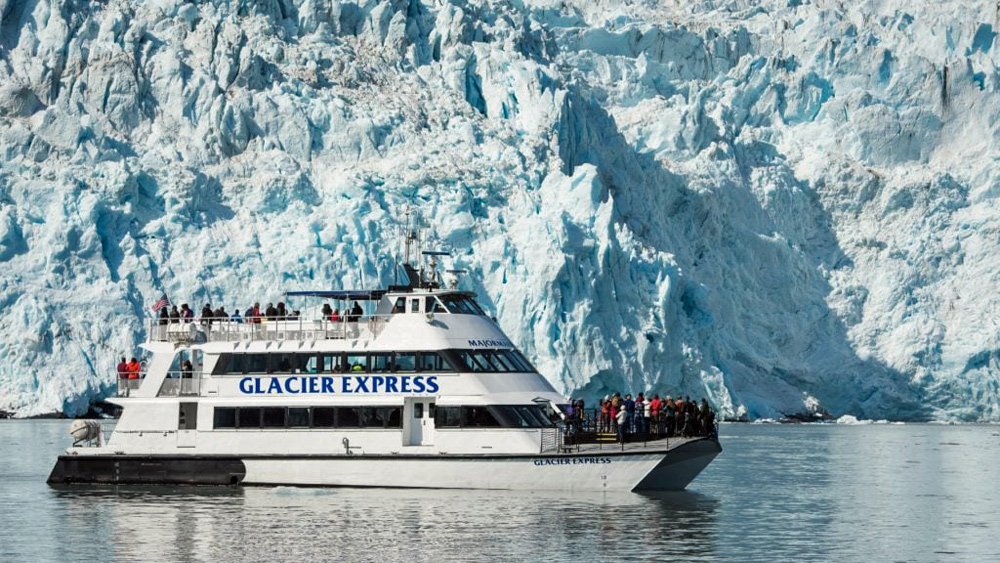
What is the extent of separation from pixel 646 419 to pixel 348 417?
5694 millimetres

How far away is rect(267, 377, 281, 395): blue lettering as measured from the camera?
1151 inches

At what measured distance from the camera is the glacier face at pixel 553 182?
179 ft

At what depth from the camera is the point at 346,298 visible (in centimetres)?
3041

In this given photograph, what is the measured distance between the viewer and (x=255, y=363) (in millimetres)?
29500

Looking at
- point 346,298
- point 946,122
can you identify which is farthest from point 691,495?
point 946,122

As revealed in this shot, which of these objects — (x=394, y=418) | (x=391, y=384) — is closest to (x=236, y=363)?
(x=391, y=384)

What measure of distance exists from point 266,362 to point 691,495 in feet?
28.0

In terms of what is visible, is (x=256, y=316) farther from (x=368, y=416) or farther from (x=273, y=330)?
(x=368, y=416)

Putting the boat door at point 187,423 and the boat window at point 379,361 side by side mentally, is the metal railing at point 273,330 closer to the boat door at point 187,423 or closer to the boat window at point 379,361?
the boat window at point 379,361

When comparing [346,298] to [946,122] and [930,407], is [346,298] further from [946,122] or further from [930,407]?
[946,122]

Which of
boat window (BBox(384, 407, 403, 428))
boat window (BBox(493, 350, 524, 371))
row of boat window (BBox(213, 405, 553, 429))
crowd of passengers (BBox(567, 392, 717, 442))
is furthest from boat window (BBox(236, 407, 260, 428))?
crowd of passengers (BBox(567, 392, 717, 442))

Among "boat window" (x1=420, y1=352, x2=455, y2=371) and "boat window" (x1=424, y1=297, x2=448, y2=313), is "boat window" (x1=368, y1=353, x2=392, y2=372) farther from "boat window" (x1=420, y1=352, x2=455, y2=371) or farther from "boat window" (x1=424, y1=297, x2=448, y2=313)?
"boat window" (x1=424, y1=297, x2=448, y2=313)

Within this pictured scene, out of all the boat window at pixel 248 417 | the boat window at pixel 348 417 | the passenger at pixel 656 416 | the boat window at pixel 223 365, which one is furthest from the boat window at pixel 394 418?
the passenger at pixel 656 416

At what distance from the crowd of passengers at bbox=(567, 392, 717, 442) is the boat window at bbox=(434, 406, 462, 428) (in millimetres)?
2124
